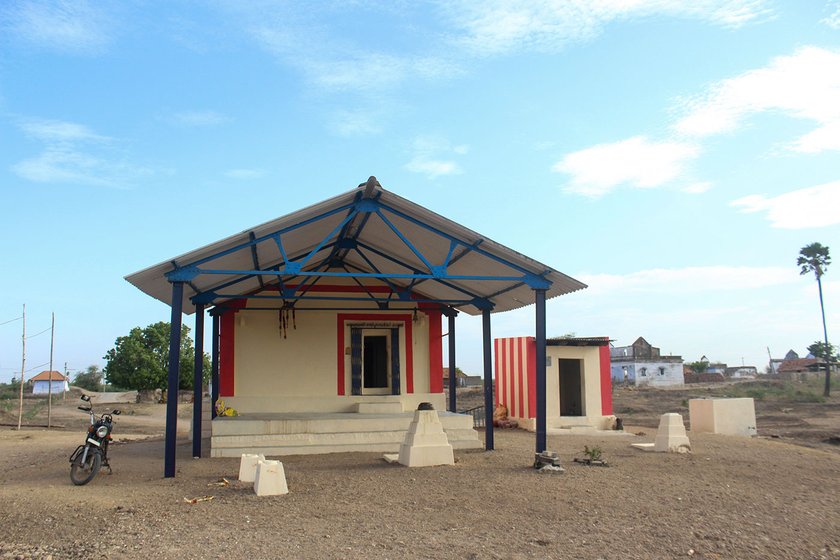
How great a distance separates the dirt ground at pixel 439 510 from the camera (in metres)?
5.83

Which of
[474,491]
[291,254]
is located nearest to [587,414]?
[291,254]

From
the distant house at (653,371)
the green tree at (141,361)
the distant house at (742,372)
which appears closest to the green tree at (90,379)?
the green tree at (141,361)

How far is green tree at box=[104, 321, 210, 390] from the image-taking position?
3844cm

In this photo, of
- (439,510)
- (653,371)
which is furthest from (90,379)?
(439,510)

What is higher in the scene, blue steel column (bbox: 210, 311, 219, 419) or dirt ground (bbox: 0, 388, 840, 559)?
blue steel column (bbox: 210, 311, 219, 419)

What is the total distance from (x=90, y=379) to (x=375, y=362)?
2159 inches

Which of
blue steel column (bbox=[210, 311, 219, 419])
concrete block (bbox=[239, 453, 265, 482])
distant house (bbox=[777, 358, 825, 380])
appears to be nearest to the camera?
concrete block (bbox=[239, 453, 265, 482])

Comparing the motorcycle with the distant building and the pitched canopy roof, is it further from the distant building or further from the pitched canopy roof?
the distant building

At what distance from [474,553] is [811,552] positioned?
3.01m

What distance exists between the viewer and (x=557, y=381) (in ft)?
63.0

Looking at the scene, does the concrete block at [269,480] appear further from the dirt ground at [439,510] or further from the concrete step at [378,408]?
the concrete step at [378,408]

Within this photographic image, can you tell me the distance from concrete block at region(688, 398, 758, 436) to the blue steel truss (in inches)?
299

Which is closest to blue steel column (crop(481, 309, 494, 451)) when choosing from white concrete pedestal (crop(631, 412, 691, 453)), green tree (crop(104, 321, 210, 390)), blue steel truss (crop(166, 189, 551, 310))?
blue steel truss (crop(166, 189, 551, 310))

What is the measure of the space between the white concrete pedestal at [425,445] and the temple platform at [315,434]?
138 centimetres
